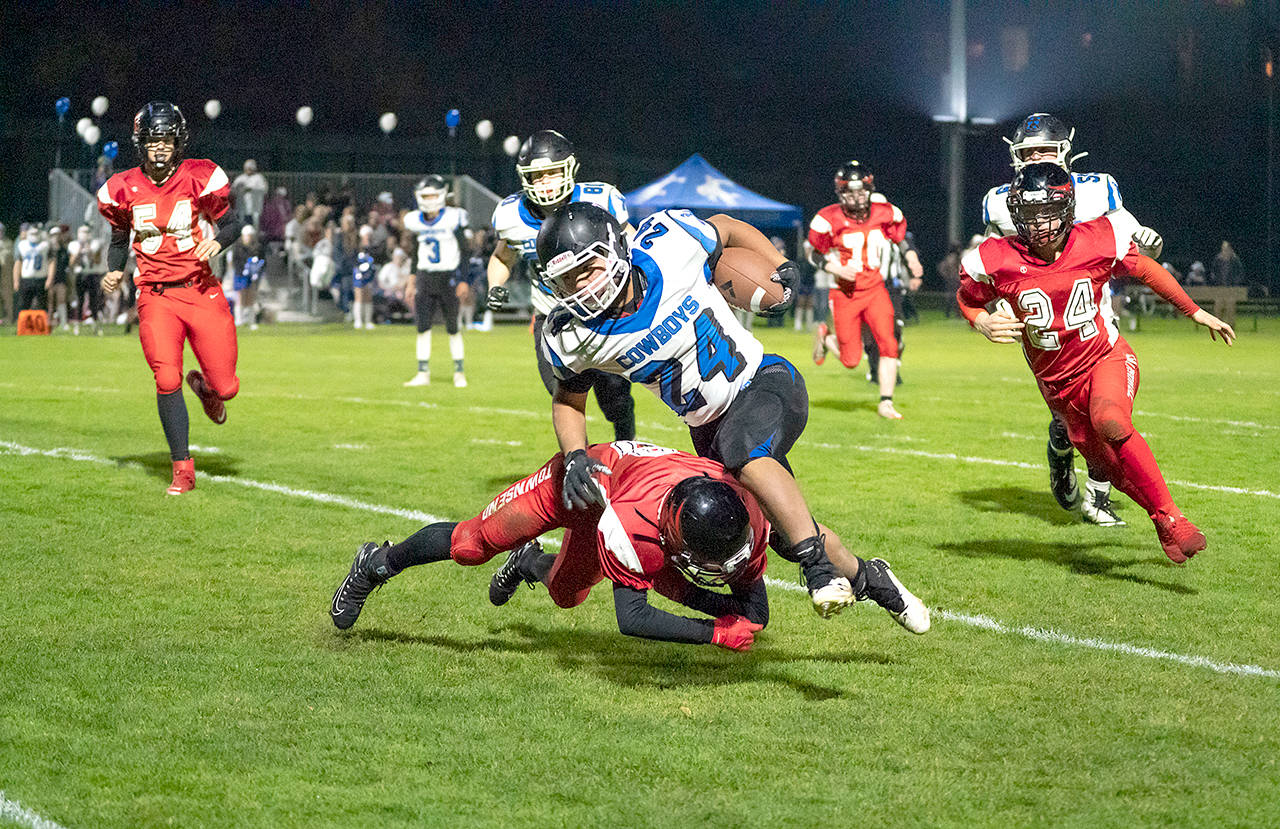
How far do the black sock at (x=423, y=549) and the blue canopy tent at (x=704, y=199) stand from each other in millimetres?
21679

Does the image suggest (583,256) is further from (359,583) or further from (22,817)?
(22,817)

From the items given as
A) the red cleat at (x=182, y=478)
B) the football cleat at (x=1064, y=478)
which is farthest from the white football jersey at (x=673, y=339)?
the red cleat at (x=182, y=478)

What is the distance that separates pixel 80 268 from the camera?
80.2 ft

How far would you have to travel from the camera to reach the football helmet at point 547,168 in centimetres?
684

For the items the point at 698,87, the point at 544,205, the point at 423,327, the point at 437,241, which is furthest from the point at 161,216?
the point at 698,87

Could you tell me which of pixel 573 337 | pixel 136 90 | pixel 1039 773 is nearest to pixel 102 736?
pixel 573 337

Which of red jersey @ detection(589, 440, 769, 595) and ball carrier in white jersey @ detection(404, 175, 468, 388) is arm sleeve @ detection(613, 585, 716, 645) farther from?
ball carrier in white jersey @ detection(404, 175, 468, 388)

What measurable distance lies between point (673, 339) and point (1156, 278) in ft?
9.36

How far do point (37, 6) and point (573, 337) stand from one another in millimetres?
30572

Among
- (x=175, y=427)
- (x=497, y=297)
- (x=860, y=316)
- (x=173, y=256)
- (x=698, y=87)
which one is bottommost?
(x=175, y=427)

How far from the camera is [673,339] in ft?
14.6

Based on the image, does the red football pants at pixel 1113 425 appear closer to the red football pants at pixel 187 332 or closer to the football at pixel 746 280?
the football at pixel 746 280

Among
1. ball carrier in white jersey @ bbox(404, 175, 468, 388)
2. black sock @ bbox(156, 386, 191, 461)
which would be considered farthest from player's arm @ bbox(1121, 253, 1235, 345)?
ball carrier in white jersey @ bbox(404, 175, 468, 388)

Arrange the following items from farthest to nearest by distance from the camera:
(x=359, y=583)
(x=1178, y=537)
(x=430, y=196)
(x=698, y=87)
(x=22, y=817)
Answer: (x=698, y=87) → (x=430, y=196) → (x=1178, y=537) → (x=359, y=583) → (x=22, y=817)
